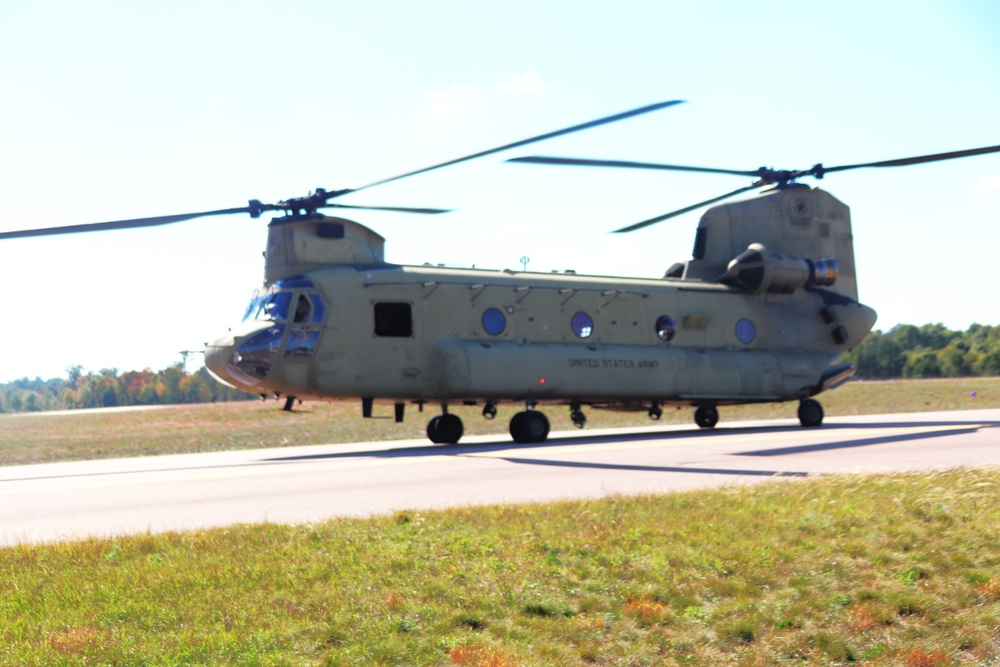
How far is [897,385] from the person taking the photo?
62.0 meters

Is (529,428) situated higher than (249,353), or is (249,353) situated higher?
(249,353)

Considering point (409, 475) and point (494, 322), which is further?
point (494, 322)

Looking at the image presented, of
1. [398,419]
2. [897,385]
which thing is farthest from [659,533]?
[897,385]

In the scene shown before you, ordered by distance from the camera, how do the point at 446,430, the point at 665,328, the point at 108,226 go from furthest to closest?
the point at 665,328 < the point at 446,430 < the point at 108,226

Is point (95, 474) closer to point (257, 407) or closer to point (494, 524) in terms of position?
point (494, 524)

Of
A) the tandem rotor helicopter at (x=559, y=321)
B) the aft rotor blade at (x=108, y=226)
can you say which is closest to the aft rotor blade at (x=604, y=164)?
the tandem rotor helicopter at (x=559, y=321)

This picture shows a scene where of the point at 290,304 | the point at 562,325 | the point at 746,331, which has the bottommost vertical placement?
the point at 746,331

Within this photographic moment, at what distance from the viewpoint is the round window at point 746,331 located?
85.1 ft

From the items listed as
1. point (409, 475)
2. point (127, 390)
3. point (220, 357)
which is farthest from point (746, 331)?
point (127, 390)

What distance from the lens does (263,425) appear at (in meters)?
37.3

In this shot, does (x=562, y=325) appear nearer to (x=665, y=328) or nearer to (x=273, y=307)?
(x=665, y=328)

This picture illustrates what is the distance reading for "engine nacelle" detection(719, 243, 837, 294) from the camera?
25.9 meters

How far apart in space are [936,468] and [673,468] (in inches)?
144

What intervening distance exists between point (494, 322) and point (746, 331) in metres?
7.75
